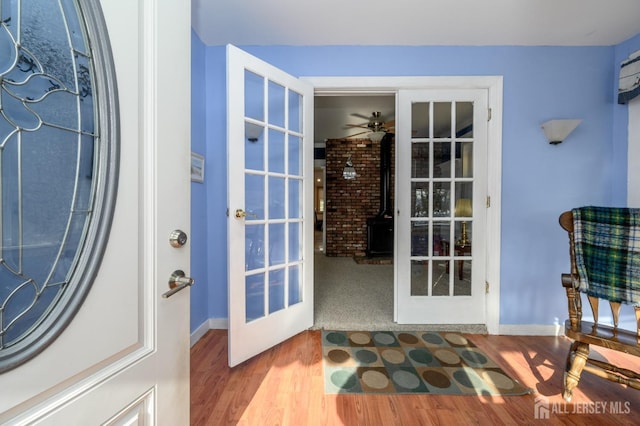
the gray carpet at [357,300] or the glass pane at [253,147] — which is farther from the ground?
the glass pane at [253,147]

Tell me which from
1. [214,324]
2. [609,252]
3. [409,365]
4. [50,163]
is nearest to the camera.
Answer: [50,163]

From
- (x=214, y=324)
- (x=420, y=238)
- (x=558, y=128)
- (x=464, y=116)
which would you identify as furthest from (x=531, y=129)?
(x=214, y=324)

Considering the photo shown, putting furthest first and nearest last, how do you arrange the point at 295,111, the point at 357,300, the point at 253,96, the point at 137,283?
1. the point at 357,300
2. the point at 295,111
3. the point at 253,96
4. the point at 137,283

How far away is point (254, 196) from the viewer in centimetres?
186

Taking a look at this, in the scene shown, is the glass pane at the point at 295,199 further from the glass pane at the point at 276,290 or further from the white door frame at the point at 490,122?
the white door frame at the point at 490,122

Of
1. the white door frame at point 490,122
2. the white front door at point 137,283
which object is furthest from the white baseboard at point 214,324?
the white door frame at point 490,122

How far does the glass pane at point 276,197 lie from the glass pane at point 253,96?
1.54ft

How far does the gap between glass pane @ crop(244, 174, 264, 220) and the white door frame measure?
1028mm

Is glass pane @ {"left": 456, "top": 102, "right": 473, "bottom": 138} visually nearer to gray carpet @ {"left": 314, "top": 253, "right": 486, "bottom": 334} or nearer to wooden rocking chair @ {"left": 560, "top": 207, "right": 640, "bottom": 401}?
wooden rocking chair @ {"left": 560, "top": 207, "right": 640, "bottom": 401}

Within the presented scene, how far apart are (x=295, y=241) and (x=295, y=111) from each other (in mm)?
1078

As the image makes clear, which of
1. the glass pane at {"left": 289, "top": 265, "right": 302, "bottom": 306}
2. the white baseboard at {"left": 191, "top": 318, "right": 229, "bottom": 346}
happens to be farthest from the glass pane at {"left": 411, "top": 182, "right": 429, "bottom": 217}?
the white baseboard at {"left": 191, "top": 318, "right": 229, "bottom": 346}

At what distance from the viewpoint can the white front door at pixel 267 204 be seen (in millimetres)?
1695

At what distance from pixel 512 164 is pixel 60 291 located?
2.80 metres

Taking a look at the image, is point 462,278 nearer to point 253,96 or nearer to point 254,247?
point 254,247
